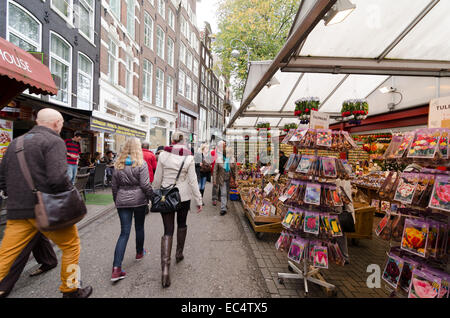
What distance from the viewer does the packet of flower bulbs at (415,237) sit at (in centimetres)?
178

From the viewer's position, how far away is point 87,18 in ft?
33.3

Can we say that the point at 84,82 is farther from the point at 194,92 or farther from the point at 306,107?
the point at 194,92

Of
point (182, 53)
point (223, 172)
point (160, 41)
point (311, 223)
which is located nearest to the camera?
point (311, 223)

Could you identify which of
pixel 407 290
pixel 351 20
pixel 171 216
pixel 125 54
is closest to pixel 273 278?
pixel 407 290

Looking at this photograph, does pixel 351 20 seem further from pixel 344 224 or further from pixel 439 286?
pixel 439 286

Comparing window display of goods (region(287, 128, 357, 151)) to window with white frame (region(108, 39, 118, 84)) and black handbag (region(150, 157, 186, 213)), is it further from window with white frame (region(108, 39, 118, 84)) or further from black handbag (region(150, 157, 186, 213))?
window with white frame (region(108, 39, 118, 84))

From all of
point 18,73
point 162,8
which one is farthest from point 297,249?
point 162,8

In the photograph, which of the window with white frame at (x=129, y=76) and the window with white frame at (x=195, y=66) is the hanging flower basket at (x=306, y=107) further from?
the window with white frame at (x=195, y=66)

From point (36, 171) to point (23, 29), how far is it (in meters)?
8.20

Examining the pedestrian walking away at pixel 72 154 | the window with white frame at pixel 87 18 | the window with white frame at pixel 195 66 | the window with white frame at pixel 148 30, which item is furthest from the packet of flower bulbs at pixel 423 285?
the window with white frame at pixel 195 66

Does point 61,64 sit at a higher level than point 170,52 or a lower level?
lower

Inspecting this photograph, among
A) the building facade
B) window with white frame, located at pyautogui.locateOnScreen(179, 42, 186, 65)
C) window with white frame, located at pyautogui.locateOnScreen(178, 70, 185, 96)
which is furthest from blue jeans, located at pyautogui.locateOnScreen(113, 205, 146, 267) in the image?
window with white frame, located at pyautogui.locateOnScreen(179, 42, 186, 65)

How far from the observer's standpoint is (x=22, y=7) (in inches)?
264

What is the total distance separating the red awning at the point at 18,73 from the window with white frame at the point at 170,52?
1641cm
